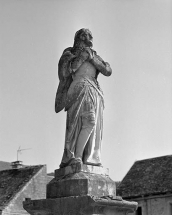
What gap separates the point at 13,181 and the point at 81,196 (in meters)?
25.8

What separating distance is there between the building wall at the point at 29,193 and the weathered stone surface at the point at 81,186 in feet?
71.9

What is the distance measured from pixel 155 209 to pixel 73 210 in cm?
2536

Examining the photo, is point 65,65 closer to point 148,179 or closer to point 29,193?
point 29,193

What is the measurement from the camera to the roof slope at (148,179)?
1226 inches

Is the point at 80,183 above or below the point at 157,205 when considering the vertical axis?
below

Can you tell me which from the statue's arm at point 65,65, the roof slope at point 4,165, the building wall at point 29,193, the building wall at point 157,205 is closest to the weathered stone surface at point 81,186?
the statue's arm at point 65,65

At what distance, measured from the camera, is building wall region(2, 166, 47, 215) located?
28297 mm

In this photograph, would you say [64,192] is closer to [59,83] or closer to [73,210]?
[73,210]

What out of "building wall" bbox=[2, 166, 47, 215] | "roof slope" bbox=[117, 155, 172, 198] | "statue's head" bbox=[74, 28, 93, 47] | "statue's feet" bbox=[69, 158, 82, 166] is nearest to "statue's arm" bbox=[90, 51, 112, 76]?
"statue's head" bbox=[74, 28, 93, 47]

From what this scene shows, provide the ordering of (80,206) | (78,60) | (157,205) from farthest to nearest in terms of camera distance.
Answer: (157,205)
(78,60)
(80,206)

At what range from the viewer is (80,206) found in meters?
6.14

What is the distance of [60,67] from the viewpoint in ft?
23.6

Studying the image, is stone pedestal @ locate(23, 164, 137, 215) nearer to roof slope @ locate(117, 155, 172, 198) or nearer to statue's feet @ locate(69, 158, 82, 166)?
statue's feet @ locate(69, 158, 82, 166)

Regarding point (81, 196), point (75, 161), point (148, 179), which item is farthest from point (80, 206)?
point (148, 179)
